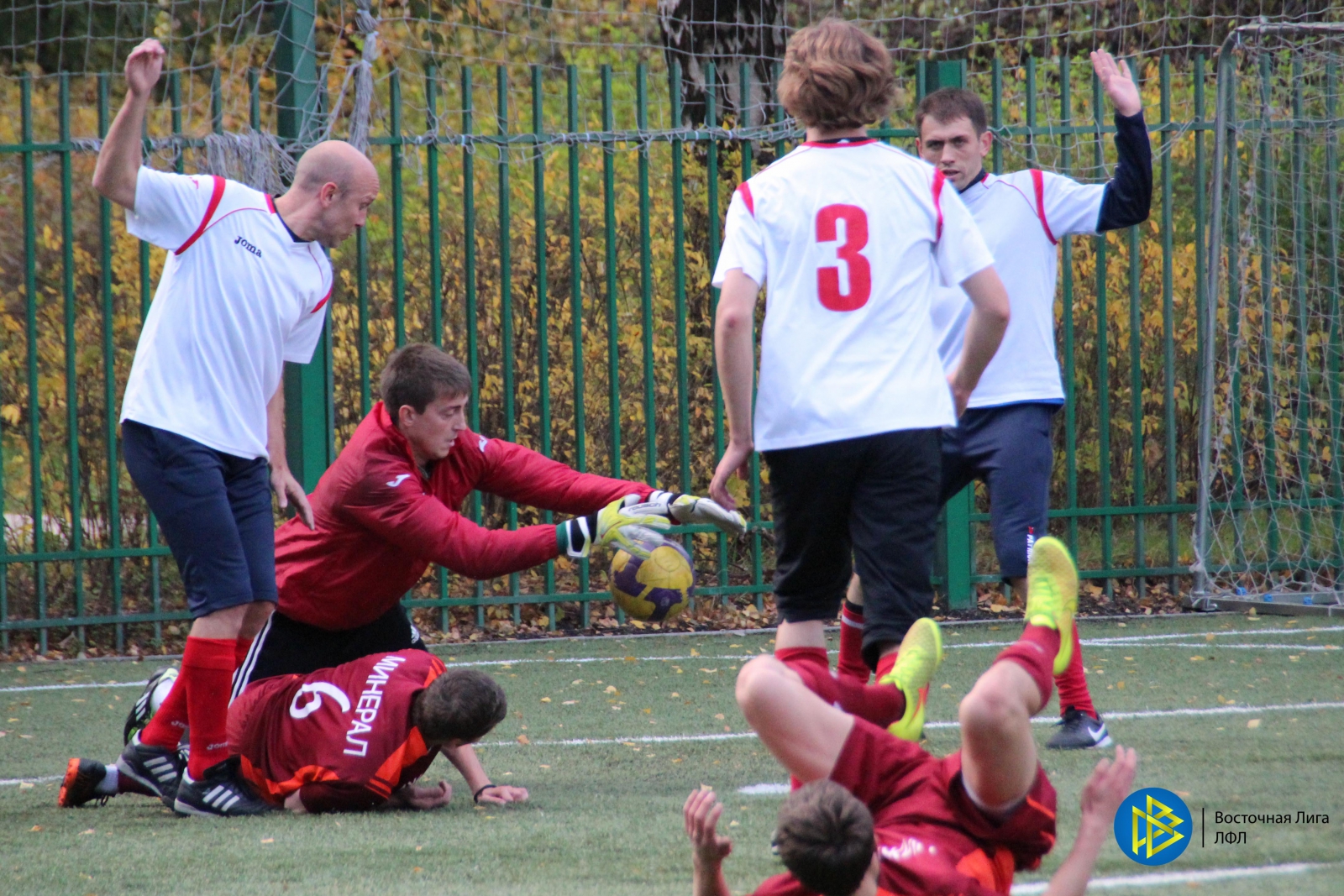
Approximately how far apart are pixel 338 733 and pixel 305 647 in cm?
49

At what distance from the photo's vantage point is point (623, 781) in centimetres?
441

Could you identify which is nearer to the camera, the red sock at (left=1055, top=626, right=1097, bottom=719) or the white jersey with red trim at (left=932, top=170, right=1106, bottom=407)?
the red sock at (left=1055, top=626, right=1097, bottom=719)

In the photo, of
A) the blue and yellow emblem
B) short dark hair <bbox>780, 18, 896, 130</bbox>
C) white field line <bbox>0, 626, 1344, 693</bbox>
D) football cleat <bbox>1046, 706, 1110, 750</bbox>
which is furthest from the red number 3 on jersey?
white field line <bbox>0, 626, 1344, 693</bbox>

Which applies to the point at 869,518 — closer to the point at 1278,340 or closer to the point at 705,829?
the point at 705,829

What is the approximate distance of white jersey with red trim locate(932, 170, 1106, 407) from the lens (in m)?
4.79

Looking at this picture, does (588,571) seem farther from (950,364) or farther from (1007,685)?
(1007,685)

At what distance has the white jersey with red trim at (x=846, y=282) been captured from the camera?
3.53 meters

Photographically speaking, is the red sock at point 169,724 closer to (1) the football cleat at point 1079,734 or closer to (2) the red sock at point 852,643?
(2) the red sock at point 852,643

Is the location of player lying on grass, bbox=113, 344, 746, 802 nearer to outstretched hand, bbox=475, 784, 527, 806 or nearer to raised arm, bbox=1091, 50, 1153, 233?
outstretched hand, bbox=475, 784, 527, 806

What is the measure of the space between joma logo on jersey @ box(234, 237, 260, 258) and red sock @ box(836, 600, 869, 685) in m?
2.07

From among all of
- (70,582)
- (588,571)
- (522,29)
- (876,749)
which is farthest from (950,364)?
(522,29)

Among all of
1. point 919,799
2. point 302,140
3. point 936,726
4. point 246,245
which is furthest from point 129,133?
point 302,140

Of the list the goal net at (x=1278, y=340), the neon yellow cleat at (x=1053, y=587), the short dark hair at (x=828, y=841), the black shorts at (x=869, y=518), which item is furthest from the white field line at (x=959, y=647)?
the short dark hair at (x=828, y=841)

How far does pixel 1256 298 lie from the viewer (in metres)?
8.34
